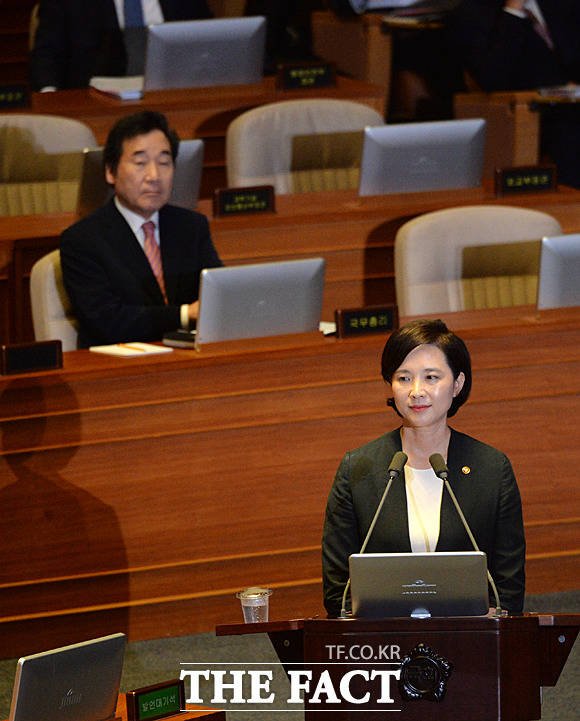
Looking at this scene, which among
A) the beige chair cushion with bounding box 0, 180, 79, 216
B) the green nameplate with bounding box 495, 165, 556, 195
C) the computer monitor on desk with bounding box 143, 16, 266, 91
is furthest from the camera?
the computer monitor on desk with bounding box 143, 16, 266, 91

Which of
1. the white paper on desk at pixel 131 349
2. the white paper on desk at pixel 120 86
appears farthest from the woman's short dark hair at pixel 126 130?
the white paper on desk at pixel 120 86

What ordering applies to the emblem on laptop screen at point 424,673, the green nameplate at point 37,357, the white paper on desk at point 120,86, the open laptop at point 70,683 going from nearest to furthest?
1. the open laptop at point 70,683
2. the emblem on laptop screen at point 424,673
3. the green nameplate at point 37,357
4. the white paper on desk at point 120,86

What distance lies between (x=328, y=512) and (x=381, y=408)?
755 mm

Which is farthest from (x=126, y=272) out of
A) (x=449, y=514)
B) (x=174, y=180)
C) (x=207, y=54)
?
(x=207, y=54)

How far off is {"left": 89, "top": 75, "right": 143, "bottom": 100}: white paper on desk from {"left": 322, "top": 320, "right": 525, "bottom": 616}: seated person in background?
112 inches

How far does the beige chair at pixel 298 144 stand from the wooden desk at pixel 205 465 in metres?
1.42

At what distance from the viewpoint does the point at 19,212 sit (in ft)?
14.2

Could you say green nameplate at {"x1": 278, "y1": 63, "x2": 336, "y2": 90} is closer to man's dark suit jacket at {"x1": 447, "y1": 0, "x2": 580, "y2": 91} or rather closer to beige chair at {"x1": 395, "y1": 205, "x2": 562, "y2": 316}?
man's dark suit jacket at {"x1": 447, "y1": 0, "x2": 580, "y2": 91}

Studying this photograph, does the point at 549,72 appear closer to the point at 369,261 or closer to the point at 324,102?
the point at 324,102

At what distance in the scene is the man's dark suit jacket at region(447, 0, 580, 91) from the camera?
5508 mm

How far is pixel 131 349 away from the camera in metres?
3.16

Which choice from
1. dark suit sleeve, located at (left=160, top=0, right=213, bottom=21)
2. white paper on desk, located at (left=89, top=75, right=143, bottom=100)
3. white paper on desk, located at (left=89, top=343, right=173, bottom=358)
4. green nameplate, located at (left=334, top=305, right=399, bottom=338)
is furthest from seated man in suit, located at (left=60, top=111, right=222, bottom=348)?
dark suit sleeve, located at (left=160, top=0, right=213, bottom=21)

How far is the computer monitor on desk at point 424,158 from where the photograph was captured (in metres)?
4.07

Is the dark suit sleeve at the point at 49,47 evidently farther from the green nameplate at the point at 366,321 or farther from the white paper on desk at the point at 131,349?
the green nameplate at the point at 366,321
